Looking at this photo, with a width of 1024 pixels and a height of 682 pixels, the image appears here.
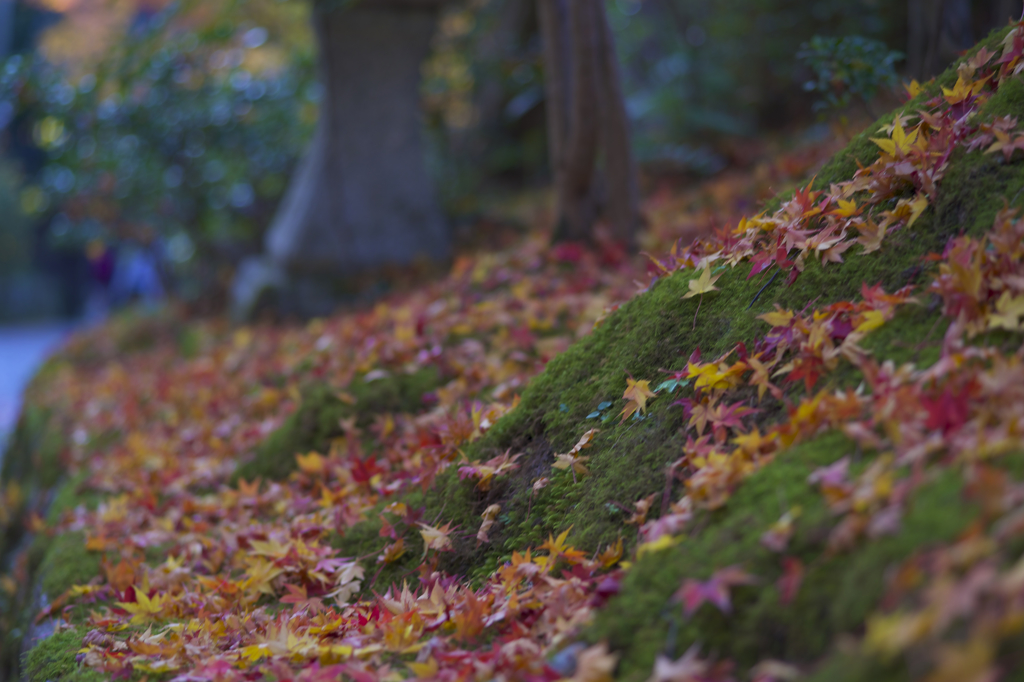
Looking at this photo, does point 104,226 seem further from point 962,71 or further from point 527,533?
point 962,71

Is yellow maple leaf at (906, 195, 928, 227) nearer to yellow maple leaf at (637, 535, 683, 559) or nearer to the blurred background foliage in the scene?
yellow maple leaf at (637, 535, 683, 559)

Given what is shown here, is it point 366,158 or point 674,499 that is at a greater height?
point 366,158

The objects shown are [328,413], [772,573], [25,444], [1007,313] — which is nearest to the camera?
[772,573]

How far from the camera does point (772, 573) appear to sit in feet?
4.99

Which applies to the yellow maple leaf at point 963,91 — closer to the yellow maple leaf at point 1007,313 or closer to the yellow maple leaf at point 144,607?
the yellow maple leaf at point 1007,313

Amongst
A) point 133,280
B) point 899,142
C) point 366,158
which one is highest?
point 366,158

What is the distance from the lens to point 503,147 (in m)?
9.18

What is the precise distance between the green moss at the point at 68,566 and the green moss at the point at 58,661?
0.44m

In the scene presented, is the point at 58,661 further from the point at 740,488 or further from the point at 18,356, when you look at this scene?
the point at 18,356

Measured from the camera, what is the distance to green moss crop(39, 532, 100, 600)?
299 cm

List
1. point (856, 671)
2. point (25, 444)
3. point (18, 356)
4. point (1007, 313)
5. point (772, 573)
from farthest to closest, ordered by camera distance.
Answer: point (18, 356) < point (25, 444) < point (1007, 313) < point (772, 573) < point (856, 671)

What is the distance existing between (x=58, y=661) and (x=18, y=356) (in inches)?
539

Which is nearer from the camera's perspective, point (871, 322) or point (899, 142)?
point (871, 322)

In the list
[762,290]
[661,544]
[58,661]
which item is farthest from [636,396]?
[58,661]
